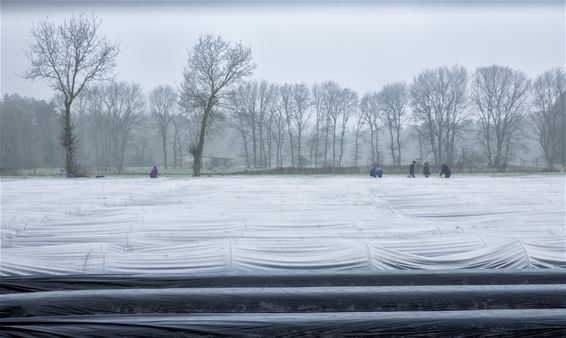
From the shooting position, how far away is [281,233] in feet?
20.0

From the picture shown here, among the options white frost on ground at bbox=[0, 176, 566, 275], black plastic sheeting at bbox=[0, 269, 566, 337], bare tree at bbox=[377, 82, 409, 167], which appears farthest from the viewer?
bare tree at bbox=[377, 82, 409, 167]

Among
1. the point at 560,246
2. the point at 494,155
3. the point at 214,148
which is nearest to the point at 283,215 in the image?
the point at 560,246

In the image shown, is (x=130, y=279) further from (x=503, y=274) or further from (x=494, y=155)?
(x=494, y=155)

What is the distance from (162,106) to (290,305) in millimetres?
49795

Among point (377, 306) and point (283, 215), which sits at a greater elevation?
point (283, 215)

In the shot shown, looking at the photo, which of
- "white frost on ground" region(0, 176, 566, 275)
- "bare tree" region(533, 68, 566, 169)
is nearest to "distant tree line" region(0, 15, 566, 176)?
"bare tree" region(533, 68, 566, 169)

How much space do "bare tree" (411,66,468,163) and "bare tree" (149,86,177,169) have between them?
28.2 metres

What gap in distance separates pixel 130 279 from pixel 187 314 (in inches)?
47.0

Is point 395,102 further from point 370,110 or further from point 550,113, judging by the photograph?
point 550,113

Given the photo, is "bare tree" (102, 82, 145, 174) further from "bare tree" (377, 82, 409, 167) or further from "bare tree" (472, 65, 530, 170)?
"bare tree" (472, 65, 530, 170)

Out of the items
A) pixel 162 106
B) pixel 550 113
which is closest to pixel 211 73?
pixel 162 106

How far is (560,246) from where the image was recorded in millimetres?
5551

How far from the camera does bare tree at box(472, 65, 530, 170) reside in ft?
149

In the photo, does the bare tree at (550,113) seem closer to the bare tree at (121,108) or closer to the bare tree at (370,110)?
the bare tree at (370,110)
